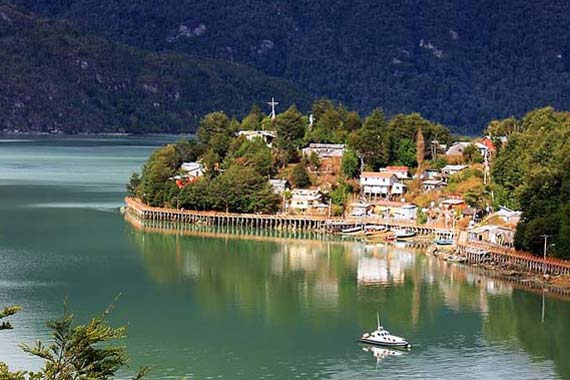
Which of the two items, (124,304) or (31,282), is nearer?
(124,304)

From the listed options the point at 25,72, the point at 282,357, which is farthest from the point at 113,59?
the point at 282,357

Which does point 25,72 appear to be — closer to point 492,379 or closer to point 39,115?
point 39,115

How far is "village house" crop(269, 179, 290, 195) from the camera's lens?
57.5 meters

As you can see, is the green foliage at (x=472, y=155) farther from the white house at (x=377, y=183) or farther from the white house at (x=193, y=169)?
the white house at (x=193, y=169)

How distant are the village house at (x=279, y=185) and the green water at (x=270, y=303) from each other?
13.2ft

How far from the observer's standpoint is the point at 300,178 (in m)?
57.9

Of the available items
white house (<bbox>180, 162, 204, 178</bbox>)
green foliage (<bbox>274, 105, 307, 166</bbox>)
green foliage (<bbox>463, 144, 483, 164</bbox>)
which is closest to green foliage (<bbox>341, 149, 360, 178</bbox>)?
green foliage (<bbox>274, 105, 307, 166</bbox>)

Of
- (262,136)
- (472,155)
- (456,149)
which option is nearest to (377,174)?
(472,155)

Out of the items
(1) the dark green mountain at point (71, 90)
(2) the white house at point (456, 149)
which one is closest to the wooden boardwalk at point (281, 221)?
(2) the white house at point (456, 149)

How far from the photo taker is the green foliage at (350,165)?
59.4 metres

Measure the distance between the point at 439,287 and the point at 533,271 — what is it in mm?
3151

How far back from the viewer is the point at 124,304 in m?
38.3

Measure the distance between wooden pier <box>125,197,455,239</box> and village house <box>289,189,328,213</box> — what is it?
3.19 ft

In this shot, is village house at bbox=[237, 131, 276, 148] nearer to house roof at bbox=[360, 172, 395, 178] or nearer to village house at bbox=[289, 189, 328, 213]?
house roof at bbox=[360, 172, 395, 178]
